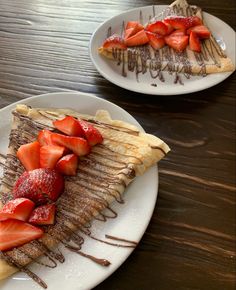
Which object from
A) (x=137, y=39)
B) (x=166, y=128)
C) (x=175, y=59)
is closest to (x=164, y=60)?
(x=175, y=59)

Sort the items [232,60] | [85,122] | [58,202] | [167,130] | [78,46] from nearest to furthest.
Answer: [58,202] < [85,122] < [167,130] < [232,60] < [78,46]

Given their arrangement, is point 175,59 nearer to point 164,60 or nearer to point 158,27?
point 164,60

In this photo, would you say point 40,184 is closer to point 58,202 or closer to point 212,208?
A: point 58,202

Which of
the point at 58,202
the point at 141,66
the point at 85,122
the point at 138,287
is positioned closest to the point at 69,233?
the point at 58,202

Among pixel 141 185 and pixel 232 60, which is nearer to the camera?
pixel 141 185

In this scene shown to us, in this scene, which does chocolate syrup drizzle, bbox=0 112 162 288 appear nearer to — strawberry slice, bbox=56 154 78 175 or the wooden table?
strawberry slice, bbox=56 154 78 175

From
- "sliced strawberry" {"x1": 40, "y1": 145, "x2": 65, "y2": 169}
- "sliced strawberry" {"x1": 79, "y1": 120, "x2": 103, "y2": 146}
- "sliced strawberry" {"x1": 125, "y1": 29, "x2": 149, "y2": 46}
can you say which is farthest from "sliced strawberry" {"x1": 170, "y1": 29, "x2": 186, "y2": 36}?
"sliced strawberry" {"x1": 40, "y1": 145, "x2": 65, "y2": 169}

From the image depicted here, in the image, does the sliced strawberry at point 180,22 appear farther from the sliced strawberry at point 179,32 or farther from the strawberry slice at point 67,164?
the strawberry slice at point 67,164

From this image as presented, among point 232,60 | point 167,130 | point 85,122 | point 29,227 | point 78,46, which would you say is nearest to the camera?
point 29,227
